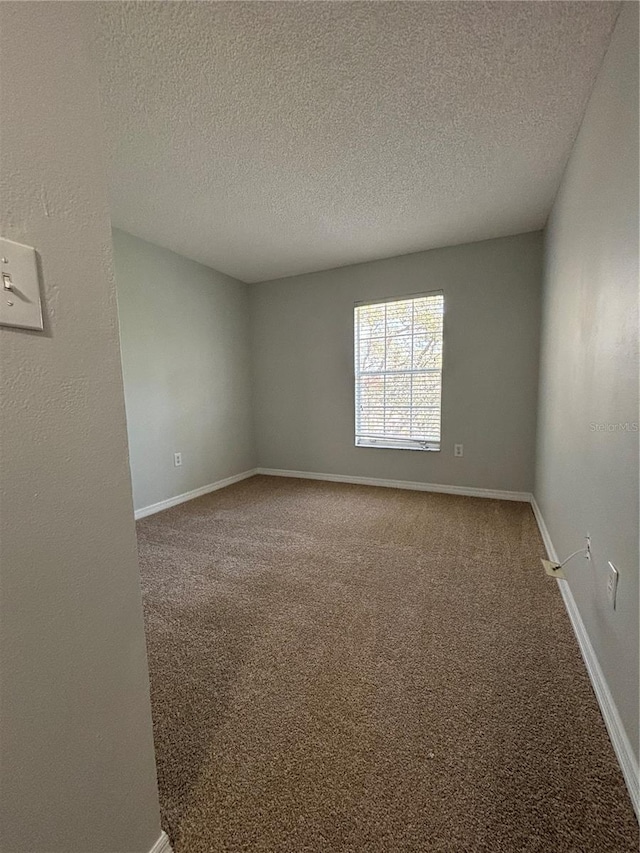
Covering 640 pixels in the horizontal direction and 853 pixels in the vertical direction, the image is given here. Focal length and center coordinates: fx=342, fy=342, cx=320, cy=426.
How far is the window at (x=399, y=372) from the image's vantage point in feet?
11.0

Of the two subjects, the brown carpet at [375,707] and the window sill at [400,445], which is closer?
the brown carpet at [375,707]

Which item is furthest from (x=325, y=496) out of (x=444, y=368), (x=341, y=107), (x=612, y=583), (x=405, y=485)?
(x=341, y=107)

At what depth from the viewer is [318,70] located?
4.47ft

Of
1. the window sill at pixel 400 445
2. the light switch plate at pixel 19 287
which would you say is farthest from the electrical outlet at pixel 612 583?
the window sill at pixel 400 445

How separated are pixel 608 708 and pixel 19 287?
179 cm

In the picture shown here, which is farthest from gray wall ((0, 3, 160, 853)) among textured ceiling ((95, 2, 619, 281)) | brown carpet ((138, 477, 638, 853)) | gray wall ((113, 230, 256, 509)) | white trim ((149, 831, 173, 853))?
gray wall ((113, 230, 256, 509))

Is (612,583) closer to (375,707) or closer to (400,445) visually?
(375,707)

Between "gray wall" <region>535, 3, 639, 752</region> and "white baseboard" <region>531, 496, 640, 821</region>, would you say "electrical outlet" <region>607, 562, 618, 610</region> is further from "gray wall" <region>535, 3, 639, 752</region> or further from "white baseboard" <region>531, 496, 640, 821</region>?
"white baseboard" <region>531, 496, 640, 821</region>

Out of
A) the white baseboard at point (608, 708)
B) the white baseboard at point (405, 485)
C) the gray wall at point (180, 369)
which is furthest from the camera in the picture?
the white baseboard at point (405, 485)

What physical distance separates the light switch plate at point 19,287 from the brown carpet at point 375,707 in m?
1.17

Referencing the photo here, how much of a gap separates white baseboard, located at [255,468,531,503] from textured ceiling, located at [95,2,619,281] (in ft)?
7.59

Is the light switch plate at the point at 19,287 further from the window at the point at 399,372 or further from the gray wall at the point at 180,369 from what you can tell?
the window at the point at 399,372

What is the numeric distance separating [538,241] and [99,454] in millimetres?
3558

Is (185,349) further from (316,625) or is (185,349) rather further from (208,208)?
(316,625)
